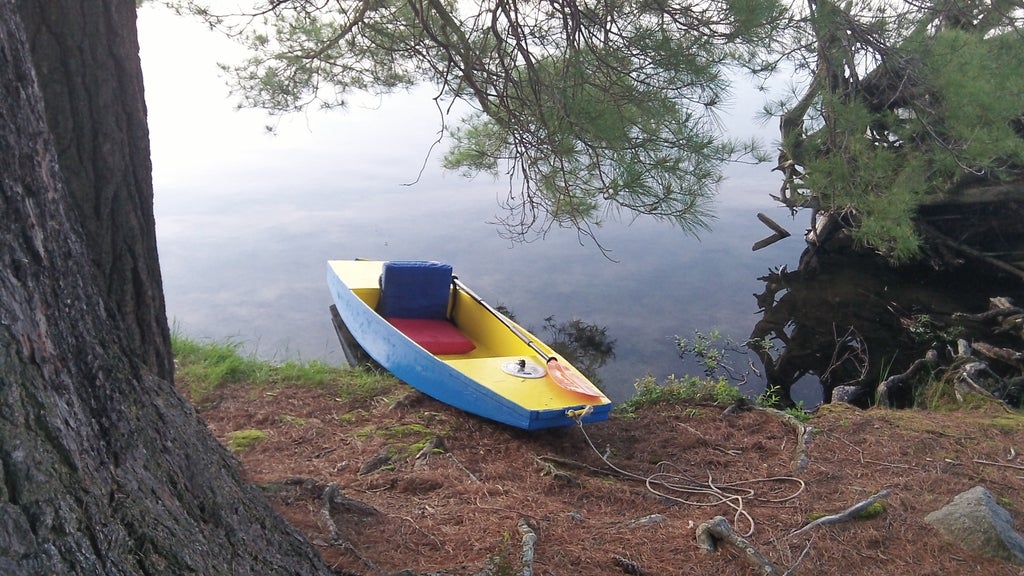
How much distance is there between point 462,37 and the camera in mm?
3191

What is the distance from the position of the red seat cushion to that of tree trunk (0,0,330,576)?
4.84 metres

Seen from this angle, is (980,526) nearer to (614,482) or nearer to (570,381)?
(614,482)

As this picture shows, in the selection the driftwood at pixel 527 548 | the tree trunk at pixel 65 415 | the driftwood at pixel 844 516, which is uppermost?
the tree trunk at pixel 65 415

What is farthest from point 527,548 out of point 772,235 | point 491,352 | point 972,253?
point 772,235

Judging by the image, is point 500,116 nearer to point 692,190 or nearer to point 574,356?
point 692,190

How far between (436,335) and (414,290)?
1.81 ft

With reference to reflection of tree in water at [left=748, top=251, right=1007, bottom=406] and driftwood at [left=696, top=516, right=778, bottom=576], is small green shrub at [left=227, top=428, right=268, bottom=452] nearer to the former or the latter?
driftwood at [left=696, top=516, right=778, bottom=576]

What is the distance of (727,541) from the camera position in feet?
8.64

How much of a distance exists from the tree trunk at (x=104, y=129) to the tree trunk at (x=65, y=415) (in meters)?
0.55

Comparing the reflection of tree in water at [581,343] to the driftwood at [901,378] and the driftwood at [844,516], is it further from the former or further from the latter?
the driftwood at [844,516]

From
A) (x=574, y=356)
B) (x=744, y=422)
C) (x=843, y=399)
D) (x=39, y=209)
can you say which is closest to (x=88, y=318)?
(x=39, y=209)

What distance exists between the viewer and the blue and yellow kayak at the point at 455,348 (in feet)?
15.5

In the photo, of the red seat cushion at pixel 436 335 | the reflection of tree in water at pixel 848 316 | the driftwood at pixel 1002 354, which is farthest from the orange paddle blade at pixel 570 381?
the driftwood at pixel 1002 354

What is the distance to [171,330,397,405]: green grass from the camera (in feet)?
16.2
